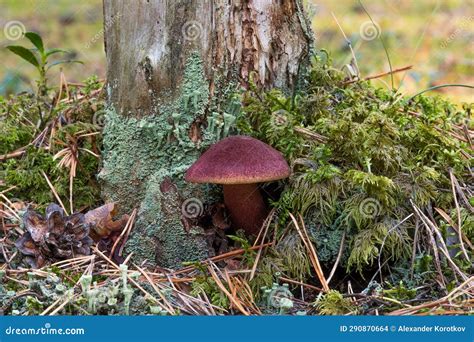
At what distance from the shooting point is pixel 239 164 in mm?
2842

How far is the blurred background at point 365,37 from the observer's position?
715cm

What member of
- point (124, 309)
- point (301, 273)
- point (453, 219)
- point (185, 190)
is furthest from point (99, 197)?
point (453, 219)

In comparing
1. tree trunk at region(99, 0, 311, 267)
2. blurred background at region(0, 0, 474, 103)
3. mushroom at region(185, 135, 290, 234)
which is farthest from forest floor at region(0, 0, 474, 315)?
blurred background at region(0, 0, 474, 103)

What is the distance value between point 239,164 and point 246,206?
42cm

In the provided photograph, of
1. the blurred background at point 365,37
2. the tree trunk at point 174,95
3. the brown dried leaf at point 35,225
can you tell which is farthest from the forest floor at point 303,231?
the blurred background at point 365,37

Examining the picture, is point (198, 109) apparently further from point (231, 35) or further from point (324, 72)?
point (324, 72)

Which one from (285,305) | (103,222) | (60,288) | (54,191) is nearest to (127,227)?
(103,222)

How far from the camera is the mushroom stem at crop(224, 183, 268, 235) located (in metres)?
3.17

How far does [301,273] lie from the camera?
300 cm

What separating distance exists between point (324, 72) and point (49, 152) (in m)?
1.74

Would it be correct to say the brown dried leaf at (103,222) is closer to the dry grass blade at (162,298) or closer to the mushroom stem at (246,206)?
the dry grass blade at (162,298)

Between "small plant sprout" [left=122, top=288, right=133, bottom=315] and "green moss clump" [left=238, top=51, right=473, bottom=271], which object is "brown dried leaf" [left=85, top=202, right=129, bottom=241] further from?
"green moss clump" [left=238, top=51, right=473, bottom=271]

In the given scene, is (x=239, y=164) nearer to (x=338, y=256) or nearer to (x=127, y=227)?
(x=338, y=256)

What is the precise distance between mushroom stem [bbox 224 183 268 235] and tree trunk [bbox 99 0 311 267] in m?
0.17
